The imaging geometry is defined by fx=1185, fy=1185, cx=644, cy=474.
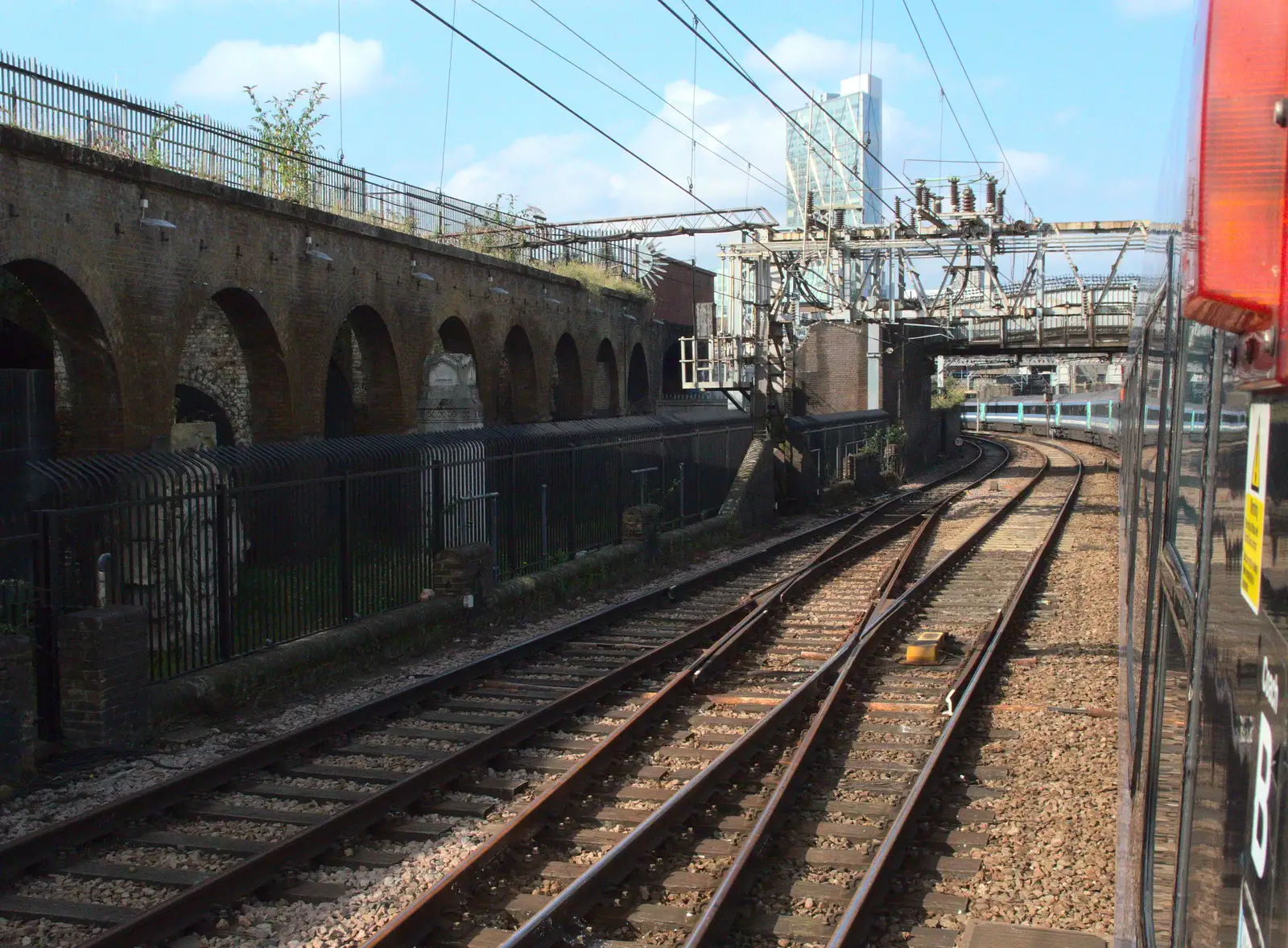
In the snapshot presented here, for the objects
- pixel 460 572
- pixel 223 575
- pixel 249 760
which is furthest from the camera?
pixel 460 572

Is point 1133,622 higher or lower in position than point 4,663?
higher

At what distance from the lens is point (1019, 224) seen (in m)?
27.1

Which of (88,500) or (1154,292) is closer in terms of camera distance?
(1154,292)

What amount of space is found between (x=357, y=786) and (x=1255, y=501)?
6847 millimetres

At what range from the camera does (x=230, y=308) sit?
18.1 metres

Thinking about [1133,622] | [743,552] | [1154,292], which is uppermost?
[1154,292]

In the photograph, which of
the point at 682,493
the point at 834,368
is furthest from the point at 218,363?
the point at 834,368

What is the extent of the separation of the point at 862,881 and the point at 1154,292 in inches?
128

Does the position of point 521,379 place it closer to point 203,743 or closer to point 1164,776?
point 203,743

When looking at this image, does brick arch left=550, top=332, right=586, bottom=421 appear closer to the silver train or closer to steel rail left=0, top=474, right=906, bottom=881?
the silver train

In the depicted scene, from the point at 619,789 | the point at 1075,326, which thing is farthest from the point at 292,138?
the point at 1075,326

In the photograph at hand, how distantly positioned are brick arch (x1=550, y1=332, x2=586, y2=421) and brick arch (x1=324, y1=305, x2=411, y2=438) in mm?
8769

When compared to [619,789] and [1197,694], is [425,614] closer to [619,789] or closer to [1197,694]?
[619,789]

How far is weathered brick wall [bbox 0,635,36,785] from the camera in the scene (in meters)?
7.79
